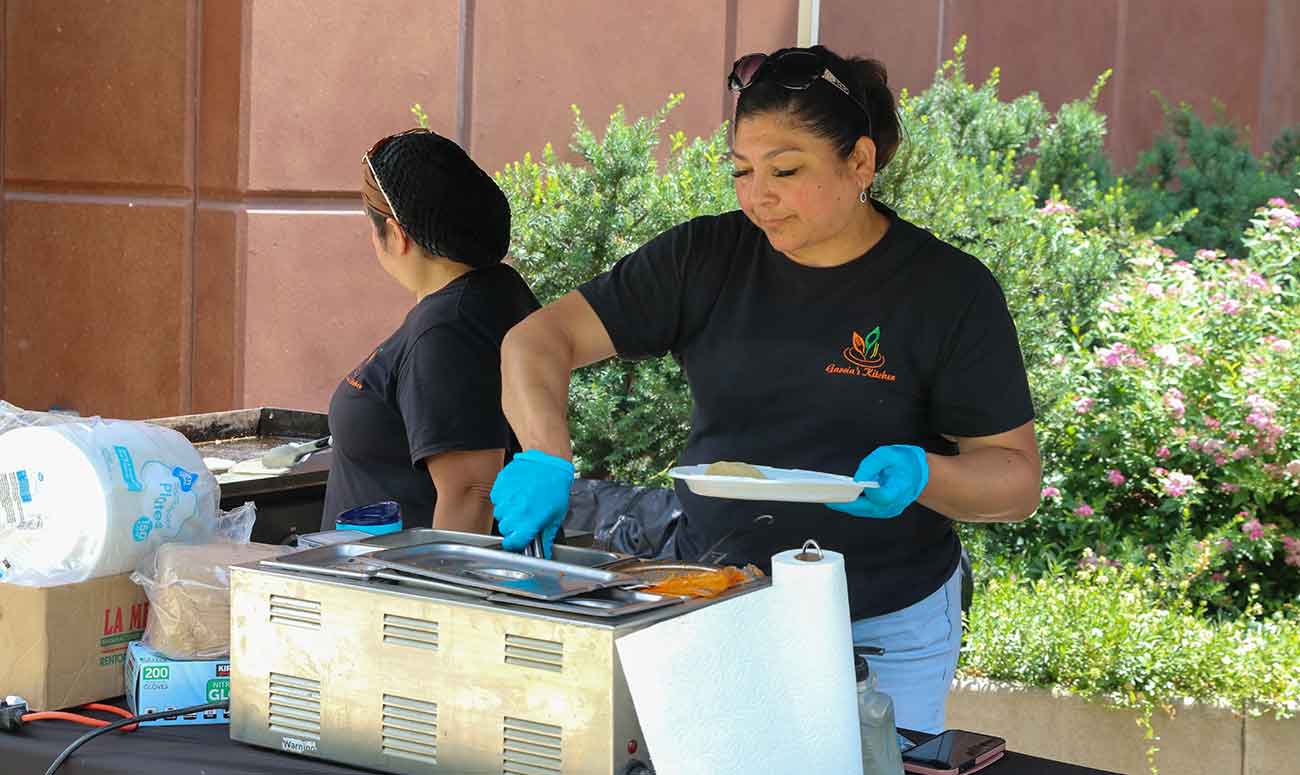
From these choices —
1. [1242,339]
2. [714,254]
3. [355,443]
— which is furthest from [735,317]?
[1242,339]

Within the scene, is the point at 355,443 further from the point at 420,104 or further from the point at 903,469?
the point at 420,104

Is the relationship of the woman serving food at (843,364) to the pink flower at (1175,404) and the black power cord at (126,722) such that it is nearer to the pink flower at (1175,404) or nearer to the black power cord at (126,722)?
the black power cord at (126,722)

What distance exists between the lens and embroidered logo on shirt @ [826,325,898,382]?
216 centimetres

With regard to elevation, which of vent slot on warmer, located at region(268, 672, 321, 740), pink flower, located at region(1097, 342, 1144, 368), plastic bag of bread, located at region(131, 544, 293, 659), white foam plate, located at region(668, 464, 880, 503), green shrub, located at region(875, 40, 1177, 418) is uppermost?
green shrub, located at region(875, 40, 1177, 418)

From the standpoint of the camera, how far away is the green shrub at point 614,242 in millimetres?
4535

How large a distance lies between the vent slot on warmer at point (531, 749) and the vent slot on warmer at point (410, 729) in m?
0.10

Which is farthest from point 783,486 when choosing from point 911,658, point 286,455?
point 286,455

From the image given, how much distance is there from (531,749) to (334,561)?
1.32ft

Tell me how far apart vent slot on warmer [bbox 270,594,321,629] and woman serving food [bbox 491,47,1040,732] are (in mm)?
570

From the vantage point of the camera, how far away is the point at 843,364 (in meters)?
2.17

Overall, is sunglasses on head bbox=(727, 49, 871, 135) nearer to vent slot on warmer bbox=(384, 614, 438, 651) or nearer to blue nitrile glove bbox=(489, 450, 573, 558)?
blue nitrile glove bbox=(489, 450, 573, 558)

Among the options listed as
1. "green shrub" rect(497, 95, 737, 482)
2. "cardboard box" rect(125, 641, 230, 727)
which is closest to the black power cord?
"cardboard box" rect(125, 641, 230, 727)

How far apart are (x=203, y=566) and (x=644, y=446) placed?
267 cm

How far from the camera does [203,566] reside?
193 cm
